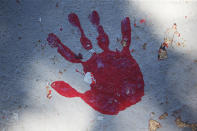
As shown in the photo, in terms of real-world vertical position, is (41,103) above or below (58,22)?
below

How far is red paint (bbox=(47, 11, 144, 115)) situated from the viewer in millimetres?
1278

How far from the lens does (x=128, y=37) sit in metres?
1.29

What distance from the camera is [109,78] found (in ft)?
4.21

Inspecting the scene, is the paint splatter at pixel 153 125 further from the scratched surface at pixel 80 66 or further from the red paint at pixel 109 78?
the red paint at pixel 109 78

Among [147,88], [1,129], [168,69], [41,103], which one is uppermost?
[168,69]

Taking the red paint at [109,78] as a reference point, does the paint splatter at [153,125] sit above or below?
below

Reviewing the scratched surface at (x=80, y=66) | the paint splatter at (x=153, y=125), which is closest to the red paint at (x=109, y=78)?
the scratched surface at (x=80, y=66)

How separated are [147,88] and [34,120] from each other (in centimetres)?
87

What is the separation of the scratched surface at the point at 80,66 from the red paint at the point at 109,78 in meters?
0.03

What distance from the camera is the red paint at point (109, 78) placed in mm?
1278

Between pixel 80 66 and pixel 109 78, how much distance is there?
236 mm

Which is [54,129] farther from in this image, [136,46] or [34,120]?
[136,46]

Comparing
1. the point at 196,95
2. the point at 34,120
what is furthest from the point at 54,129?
the point at 196,95

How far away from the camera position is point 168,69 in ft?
4.20
